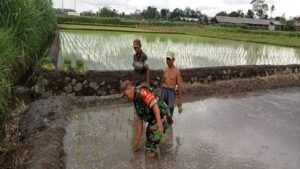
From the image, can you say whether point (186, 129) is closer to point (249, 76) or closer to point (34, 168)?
point (34, 168)

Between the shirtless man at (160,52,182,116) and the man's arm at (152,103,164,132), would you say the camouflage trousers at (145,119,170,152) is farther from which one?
the shirtless man at (160,52,182,116)

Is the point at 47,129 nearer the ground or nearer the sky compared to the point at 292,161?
nearer the sky

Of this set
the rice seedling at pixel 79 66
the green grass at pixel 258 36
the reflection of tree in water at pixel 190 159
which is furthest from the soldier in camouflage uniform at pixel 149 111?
the green grass at pixel 258 36

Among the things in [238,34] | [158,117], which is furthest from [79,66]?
[238,34]

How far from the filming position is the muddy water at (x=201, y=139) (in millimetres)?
4531

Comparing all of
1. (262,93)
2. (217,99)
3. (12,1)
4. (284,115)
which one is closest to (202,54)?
(262,93)

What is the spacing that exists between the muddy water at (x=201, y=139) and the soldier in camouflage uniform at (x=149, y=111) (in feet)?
0.67

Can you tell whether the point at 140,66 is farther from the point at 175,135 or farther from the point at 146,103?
the point at 146,103

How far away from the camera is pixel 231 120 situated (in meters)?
6.65

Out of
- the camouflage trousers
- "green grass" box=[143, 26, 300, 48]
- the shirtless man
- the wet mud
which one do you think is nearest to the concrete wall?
the wet mud

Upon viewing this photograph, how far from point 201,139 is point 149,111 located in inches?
51.2

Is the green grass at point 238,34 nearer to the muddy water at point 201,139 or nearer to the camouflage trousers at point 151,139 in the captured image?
the muddy water at point 201,139

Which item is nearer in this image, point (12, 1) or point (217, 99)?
point (12, 1)

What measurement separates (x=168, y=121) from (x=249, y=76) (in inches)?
256
